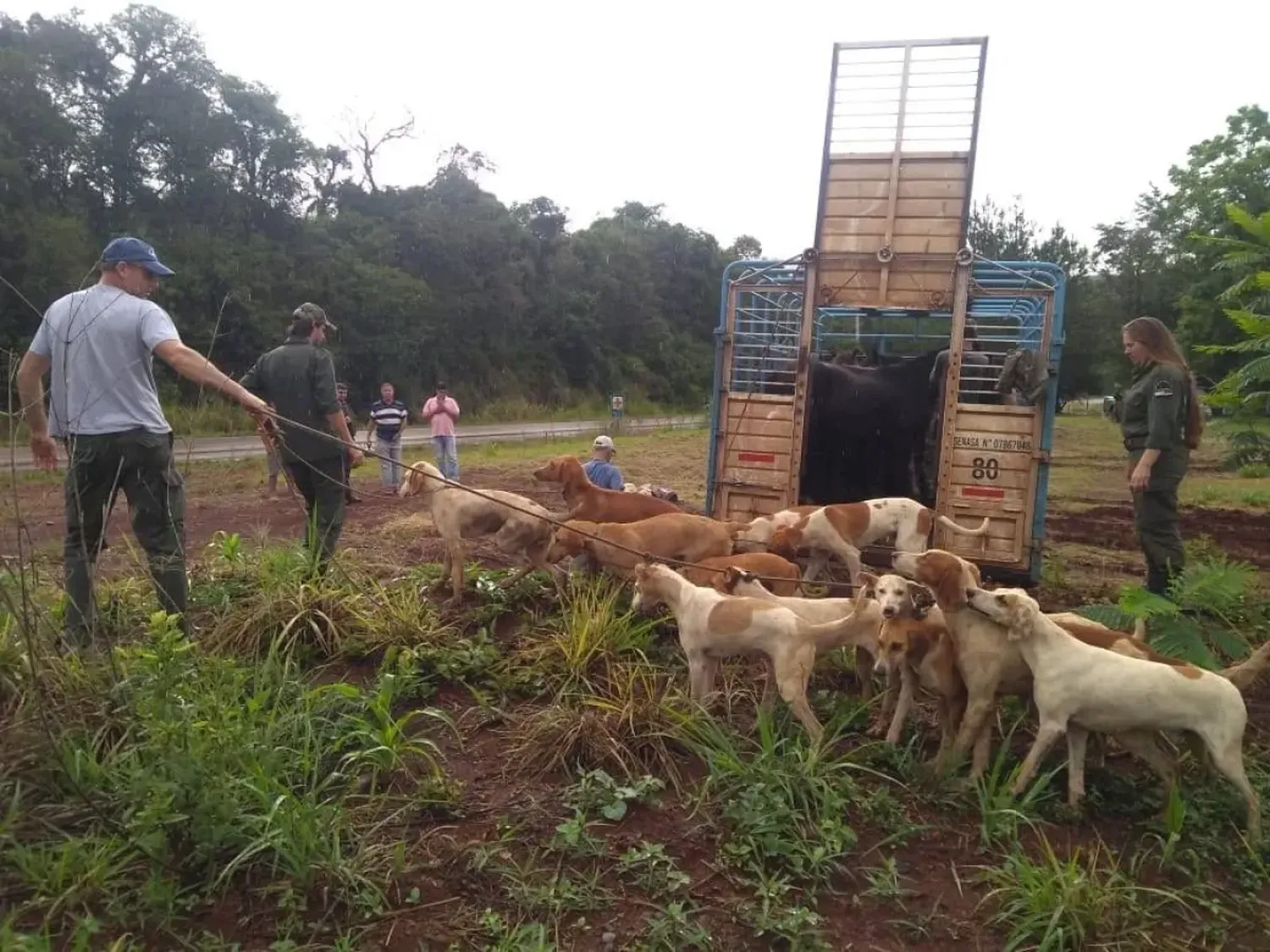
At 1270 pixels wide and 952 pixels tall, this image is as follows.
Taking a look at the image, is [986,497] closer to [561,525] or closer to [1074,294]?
[561,525]

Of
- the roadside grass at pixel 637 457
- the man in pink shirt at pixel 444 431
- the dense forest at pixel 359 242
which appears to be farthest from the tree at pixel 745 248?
the man in pink shirt at pixel 444 431

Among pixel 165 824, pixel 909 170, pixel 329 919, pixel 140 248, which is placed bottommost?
pixel 329 919

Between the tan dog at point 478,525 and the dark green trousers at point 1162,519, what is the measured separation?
4006 millimetres

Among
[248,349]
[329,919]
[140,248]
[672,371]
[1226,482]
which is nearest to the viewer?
[329,919]

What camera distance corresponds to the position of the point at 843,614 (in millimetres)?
4855

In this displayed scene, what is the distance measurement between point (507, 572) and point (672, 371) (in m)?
42.7

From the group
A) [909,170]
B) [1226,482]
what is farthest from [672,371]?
[909,170]

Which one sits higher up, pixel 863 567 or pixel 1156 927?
pixel 863 567

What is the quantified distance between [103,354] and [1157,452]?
20.3ft

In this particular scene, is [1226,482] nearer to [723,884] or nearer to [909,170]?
[909,170]

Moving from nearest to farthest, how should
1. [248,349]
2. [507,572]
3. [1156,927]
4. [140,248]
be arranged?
[1156,927], [140,248], [507,572], [248,349]

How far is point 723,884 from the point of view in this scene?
337 cm

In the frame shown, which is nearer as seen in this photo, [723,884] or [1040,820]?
[723,884]

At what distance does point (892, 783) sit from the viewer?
412 cm
